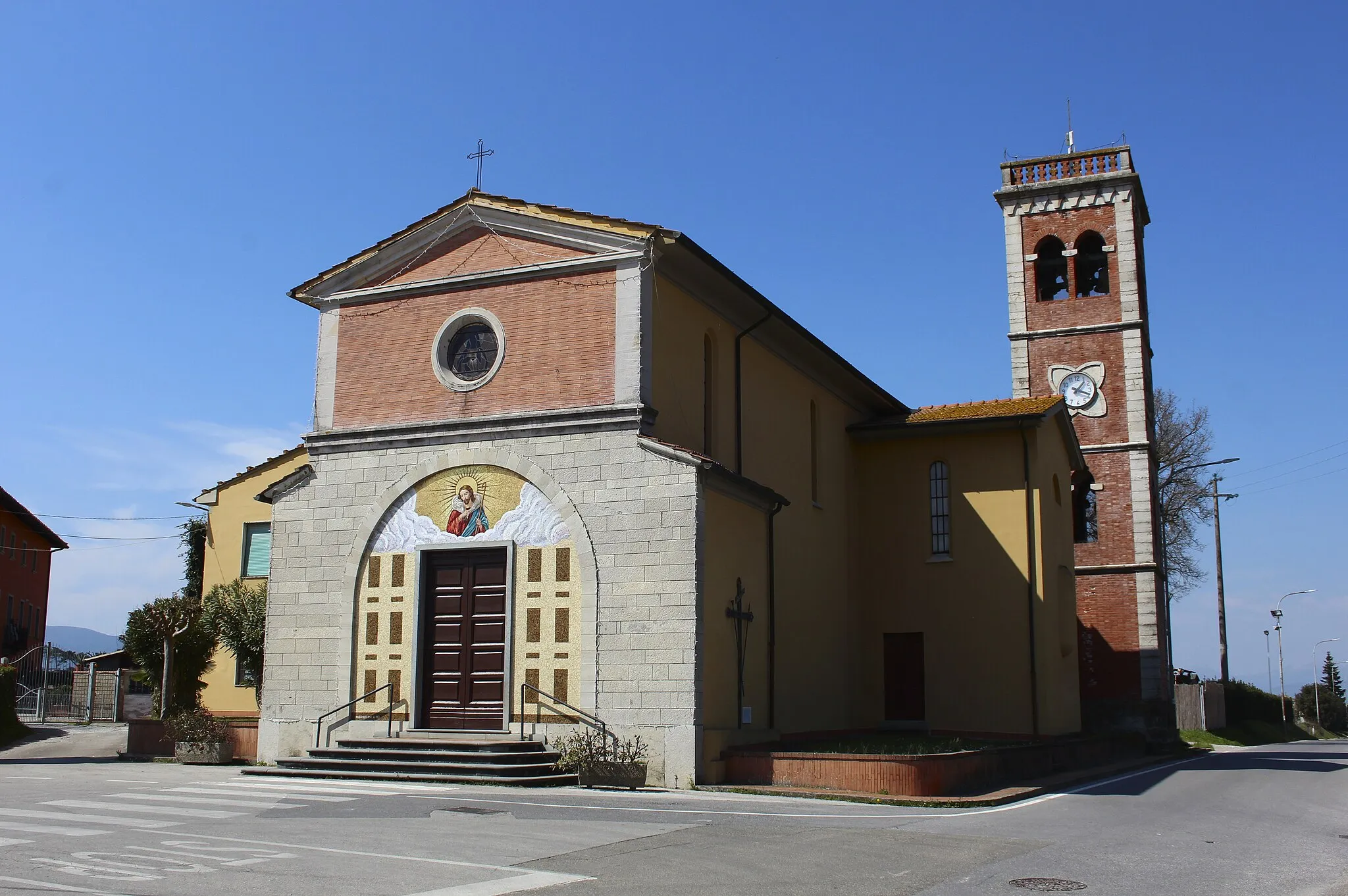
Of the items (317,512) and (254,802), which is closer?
(254,802)

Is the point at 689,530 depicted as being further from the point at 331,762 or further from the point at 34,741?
the point at 34,741

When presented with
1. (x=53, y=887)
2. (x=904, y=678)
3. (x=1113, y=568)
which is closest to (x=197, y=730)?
(x=53, y=887)

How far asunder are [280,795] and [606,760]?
14.5 ft

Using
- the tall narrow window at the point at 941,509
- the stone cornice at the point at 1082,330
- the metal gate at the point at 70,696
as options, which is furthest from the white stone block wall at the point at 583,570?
the stone cornice at the point at 1082,330

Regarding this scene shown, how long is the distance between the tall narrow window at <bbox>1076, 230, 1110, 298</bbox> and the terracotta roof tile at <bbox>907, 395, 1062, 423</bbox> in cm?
910

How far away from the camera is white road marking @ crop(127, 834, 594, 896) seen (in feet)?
27.3

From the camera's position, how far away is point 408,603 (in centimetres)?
1944

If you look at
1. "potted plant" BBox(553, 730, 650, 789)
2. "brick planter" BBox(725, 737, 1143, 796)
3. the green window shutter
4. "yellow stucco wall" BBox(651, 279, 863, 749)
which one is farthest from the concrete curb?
the green window shutter

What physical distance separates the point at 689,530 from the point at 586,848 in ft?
25.0

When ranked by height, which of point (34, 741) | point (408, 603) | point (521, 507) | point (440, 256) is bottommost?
point (34, 741)

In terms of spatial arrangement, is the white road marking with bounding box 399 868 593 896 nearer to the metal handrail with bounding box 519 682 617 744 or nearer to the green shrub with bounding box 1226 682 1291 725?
the metal handrail with bounding box 519 682 617 744

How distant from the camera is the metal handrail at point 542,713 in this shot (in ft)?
57.4

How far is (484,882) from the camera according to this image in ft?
28.6

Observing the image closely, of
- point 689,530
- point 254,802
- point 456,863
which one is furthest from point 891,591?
point 456,863
